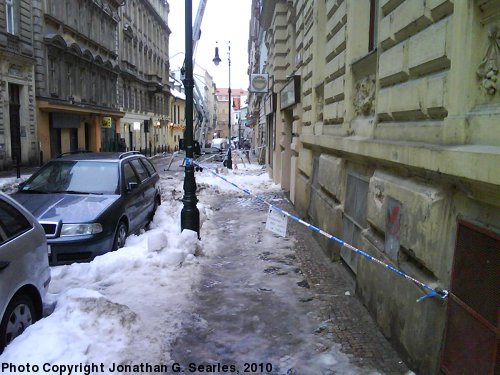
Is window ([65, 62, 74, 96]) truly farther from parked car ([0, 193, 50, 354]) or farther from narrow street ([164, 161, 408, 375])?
parked car ([0, 193, 50, 354])

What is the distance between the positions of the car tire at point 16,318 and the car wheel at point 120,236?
277cm

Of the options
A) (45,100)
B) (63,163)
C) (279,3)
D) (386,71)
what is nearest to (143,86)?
(45,100)

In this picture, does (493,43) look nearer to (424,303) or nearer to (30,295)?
(424,303)

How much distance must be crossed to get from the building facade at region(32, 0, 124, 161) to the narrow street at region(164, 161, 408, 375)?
21.4m

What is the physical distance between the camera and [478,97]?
329 cm

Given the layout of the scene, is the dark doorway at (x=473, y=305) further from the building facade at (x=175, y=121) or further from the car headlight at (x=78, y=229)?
the building facade at (x=175, y=121)

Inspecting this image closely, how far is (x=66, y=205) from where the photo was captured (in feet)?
22.1

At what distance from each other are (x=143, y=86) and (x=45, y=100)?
2501 centimetres

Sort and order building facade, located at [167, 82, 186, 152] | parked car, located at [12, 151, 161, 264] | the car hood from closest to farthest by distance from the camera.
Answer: parked car, located at [12, 151, 161, 264] < the car hood < building facade, located at [167, 82, 186, 152]

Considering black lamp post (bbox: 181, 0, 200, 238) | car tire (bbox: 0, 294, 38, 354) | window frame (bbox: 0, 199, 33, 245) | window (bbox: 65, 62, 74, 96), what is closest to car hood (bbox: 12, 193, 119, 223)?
black lamp post (bbox: 181, 0, 200, 238)

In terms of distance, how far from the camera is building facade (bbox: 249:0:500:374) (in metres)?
3.06

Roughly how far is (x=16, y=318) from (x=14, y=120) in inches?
858

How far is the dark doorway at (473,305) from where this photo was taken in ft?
9.49

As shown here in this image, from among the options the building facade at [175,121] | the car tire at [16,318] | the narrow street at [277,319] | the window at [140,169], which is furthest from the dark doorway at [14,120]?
the building facade at [175,121]
